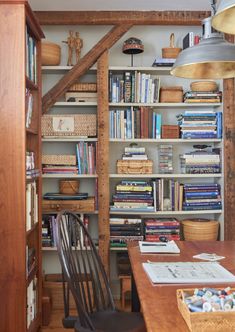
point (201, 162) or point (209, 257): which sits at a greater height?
point (201, 162)

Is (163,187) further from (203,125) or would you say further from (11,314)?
(11,314)

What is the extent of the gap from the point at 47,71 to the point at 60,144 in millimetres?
676

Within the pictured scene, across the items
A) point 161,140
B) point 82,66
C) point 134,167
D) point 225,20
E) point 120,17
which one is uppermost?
point 120,17

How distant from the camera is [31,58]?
276cm

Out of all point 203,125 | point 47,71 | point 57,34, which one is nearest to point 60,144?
point 47,71

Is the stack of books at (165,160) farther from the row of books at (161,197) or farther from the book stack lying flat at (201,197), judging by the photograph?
the book stack lying flat at (201,197)

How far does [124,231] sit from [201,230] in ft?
2.20

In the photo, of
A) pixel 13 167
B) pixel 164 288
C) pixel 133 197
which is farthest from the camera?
pixel 133 197

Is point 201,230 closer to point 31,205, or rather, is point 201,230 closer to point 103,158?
point 103,158

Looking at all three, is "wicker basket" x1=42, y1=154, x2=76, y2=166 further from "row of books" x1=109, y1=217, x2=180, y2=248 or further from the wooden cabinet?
the wooden cabinet

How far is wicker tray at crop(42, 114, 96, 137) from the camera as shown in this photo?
140 inches

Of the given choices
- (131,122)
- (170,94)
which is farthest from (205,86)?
(131,122)

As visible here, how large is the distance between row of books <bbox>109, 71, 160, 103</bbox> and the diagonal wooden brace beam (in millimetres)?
227

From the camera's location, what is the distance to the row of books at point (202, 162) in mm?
3621
